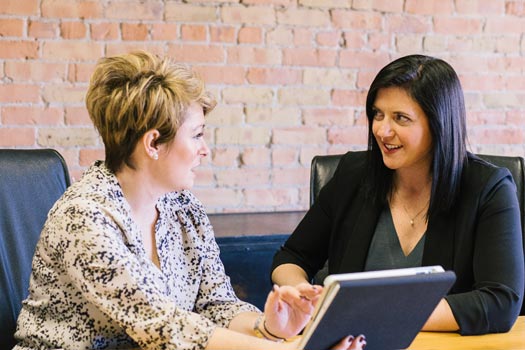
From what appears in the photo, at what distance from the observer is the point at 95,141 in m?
2.88

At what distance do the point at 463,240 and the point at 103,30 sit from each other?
4.97ft

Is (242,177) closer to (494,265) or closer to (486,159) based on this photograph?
(486,159)

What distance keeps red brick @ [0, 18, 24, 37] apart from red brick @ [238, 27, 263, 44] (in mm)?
763

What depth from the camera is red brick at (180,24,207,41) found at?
291cm

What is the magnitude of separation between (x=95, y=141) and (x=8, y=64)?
39 centimetres

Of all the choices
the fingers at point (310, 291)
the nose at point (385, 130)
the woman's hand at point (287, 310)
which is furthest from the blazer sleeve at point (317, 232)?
the fingers at point (310, 291)

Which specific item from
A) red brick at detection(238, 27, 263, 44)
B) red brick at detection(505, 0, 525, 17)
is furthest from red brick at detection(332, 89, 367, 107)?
red brick at detection(505, 0, 525, 17)

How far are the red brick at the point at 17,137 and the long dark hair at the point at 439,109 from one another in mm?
1339

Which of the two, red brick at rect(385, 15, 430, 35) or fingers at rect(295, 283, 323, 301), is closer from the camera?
fingers at rect(295, 283, 323, 301)

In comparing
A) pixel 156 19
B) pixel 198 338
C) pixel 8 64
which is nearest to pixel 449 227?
pixel 198 338

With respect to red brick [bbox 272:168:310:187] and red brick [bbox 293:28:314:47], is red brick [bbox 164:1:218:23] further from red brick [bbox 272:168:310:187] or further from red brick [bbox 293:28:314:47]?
red brick [bbox 272:168:310:187]

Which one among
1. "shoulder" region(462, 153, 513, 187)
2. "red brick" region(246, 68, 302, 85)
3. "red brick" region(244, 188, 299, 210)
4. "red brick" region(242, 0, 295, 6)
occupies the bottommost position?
"red brick" region(244, 188, 299, 210)

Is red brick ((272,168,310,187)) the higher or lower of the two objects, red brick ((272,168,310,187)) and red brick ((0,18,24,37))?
the lower

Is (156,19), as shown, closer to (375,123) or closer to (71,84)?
(71,84)
